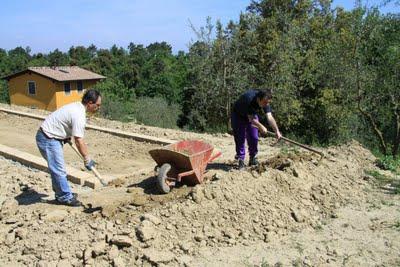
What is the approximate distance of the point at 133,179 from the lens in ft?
20.9

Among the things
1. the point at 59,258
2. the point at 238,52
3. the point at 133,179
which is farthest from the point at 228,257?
the point at 238,52

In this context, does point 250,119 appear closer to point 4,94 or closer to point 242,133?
point 242,133

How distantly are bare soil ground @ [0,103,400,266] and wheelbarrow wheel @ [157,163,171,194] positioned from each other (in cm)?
11

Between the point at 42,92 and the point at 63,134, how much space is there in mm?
30205

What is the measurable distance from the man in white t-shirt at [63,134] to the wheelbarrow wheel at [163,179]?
838 mm

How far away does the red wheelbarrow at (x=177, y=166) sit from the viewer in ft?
17.4

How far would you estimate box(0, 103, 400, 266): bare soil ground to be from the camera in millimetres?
4320

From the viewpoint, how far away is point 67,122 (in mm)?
4949

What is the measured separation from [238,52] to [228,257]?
13834 millimetres

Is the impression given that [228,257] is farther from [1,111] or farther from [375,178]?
[1,111]

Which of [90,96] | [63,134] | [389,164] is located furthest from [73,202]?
[389,164]

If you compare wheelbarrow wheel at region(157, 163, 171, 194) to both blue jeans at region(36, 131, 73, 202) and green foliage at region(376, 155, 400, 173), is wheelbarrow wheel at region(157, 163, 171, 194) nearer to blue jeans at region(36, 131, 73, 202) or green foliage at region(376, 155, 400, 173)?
blue jeans at region(36, 131, 73, 202)

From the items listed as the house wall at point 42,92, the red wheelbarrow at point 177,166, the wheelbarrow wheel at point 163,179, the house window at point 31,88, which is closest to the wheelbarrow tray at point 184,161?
the red wheelbarrow at point 177,166

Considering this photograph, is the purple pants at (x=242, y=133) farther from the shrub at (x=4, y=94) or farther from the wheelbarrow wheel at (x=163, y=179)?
the shrub at (x=4, y=94)
